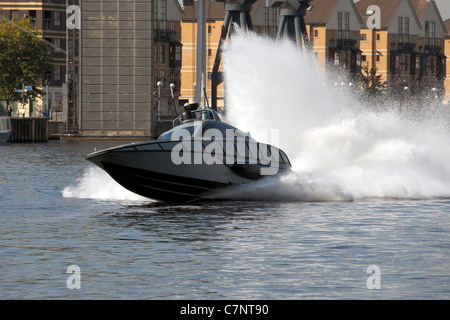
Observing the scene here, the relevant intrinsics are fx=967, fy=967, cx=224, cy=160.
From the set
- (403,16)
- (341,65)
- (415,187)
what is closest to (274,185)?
(415,187)

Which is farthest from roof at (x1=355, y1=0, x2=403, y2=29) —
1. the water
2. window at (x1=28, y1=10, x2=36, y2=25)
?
the water

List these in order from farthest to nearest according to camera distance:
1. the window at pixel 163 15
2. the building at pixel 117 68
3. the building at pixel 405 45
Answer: the building at pixel 405 45
the window at pixel 163 15
the building at pixel 117 68

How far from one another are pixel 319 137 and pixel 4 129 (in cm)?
4766

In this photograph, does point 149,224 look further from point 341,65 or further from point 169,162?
point 341,65

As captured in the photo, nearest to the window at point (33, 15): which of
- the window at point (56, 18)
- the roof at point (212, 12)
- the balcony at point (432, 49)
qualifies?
the window at point (56, 18)

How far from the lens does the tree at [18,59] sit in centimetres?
10088

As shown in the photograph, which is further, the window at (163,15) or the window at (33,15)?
the window at (163,15)

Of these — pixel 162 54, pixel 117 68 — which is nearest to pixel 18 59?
pixel 117 68

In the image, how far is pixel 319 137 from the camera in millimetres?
33750

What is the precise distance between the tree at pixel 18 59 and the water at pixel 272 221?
59.6m

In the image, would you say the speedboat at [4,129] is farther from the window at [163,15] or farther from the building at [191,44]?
the building at [191,44]

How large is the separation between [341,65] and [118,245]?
145970 millimetres

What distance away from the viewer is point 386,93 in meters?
163

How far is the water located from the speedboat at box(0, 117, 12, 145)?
33284 millimetres
